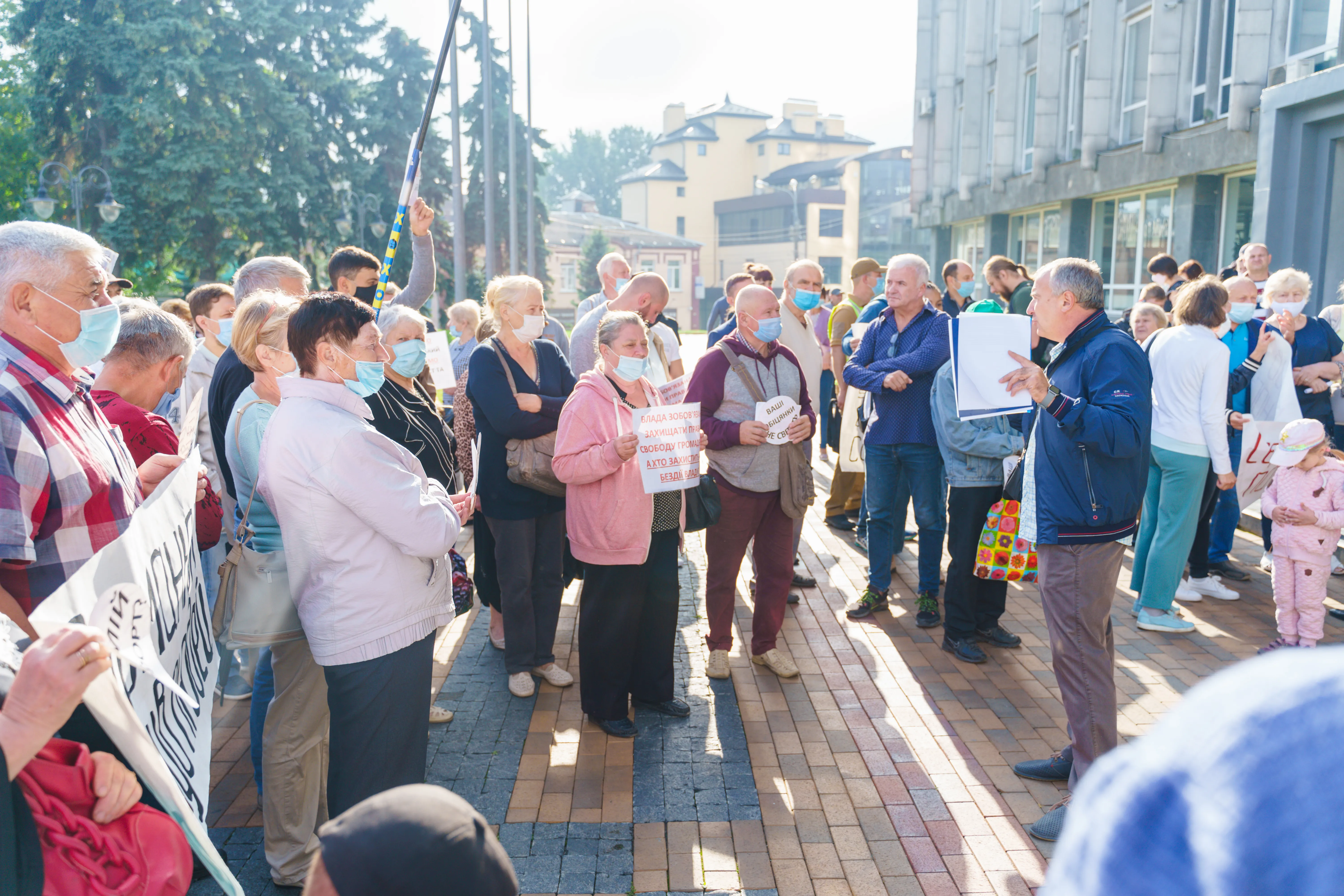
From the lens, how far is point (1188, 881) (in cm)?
66

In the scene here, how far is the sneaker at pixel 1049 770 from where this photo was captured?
4.22 metres

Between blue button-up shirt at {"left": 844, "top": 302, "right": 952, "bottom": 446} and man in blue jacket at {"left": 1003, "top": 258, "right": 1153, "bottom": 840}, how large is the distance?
2.05 metres

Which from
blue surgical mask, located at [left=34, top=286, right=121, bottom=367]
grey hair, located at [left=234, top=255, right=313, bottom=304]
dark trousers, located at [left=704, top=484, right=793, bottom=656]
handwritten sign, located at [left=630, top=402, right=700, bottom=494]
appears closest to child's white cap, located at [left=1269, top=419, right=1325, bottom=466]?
dark trousers, located at [left=704, top=484, right=793, bottom=656]

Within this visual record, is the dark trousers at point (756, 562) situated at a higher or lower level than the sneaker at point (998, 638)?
higher

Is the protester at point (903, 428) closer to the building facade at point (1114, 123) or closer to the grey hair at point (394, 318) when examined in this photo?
the grey hair at point (394, 318)

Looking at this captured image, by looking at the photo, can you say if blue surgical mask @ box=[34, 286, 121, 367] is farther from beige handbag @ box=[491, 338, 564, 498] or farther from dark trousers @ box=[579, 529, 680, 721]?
dark trousers @ box=[579, 529, 680, 721]

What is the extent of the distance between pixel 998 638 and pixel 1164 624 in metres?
1.12

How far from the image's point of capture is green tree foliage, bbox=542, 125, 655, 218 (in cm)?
11844

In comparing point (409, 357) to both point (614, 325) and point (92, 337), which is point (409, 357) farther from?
point (92, 337)

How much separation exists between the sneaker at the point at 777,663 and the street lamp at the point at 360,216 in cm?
2247

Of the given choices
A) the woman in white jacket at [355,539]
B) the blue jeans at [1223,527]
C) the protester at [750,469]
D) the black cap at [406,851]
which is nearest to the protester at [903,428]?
the protester at [750,469]

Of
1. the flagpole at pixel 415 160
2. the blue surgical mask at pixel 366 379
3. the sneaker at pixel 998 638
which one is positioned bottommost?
the sneaker at pixel 998 638

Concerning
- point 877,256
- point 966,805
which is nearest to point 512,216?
point 966,805

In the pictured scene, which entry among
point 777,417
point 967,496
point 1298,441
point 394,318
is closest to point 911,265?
point 967,496
